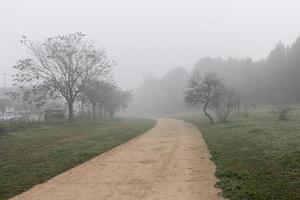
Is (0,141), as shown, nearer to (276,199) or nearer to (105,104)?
(276,199)

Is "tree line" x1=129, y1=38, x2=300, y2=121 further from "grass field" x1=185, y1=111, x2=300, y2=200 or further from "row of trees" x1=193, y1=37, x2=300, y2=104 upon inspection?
"grass field" x1=185, y1=111, x2=300, y2=200

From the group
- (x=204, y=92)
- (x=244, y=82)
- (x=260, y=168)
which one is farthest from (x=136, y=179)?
(x=244, y=82)

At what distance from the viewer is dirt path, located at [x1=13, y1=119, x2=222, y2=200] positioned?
36.8 feet

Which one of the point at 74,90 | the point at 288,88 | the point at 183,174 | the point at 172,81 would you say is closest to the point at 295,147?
the point at 183,174

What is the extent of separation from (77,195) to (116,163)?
564 cm

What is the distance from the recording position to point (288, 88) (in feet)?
290

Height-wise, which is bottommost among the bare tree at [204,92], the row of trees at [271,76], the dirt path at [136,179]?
the dirt path at [136,179]

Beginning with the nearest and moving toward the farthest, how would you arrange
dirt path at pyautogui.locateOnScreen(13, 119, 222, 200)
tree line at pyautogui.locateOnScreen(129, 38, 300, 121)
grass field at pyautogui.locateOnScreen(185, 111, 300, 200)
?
grass field at pyautogui.locateOnScreen(185, 111, 300, 200), dirt path at pyautogui.locateOnScreen(13, 119, 222, 200), tree line at pyautogui.locateOnScreen(129, 38, 300, 121)

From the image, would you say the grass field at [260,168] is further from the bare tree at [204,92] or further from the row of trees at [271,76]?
the row of trees at [271,76]

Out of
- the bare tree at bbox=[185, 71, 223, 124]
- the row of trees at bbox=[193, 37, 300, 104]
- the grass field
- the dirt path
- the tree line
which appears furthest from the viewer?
the row of trees at bbox=[193, 37, 300, 104]

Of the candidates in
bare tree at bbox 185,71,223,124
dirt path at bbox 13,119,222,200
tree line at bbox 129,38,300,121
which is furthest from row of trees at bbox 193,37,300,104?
dirt path at bbox 13,119,222,200

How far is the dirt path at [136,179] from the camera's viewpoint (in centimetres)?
1121

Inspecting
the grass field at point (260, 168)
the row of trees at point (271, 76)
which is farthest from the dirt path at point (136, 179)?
the row of trees at point (271, 76)

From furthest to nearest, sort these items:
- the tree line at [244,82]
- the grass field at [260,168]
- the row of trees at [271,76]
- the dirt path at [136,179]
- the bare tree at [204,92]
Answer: the row of trees at [271,76] < the tree line at [244,82] < the bare tree at [204,92] < the dirt path at [136,179] < the grass field at [260,168]
